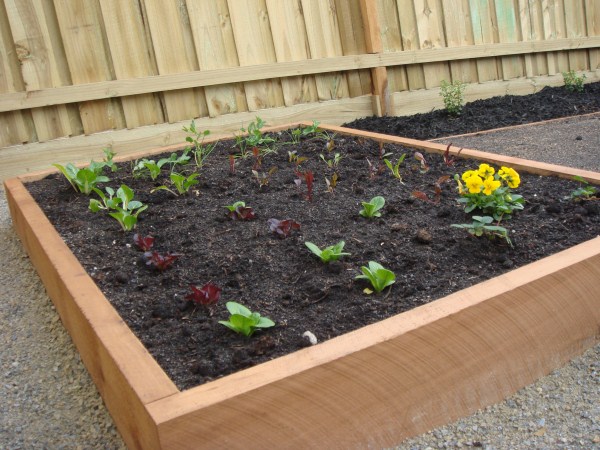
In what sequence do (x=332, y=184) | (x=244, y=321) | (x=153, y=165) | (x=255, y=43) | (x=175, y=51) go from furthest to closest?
1. (x=255, y=43)
2. (x=175, y=51)
3. (x=153, y=165)
4. (x=332, y=184)
5. (x=244, y=321)

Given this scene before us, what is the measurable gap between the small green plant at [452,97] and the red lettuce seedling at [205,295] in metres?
4.10

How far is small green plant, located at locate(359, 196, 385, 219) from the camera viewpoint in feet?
8.00

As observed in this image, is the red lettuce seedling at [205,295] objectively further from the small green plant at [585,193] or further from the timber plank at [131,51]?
the timber plank at [131,51]

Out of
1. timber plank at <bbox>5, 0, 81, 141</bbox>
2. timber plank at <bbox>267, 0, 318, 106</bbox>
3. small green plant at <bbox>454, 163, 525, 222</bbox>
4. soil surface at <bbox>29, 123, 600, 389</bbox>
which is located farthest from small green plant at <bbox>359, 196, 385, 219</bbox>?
timber plank at <bbox>267, 0, 318, 106</bbox>

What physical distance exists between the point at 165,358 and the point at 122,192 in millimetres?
1167

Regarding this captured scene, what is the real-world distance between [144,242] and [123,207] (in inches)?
15.4

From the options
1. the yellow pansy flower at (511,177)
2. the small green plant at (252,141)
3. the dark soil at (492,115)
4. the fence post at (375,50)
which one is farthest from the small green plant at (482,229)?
the fence post at (375,50)

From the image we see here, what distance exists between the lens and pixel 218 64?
15.0 feet

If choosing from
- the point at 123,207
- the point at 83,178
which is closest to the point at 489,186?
the point at 123,207

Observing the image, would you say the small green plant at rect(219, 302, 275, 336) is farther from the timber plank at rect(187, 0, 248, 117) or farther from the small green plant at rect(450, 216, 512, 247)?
the timber plank at rect(187, 0, 248, 117)

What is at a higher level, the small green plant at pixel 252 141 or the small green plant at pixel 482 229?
the small green plant at pixel 252 141

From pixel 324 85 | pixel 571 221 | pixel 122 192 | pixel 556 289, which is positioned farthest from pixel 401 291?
pixel 324 85

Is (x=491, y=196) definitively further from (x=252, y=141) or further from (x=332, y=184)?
(x=252, y=141)

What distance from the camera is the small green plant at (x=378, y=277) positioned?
6.08 ft
